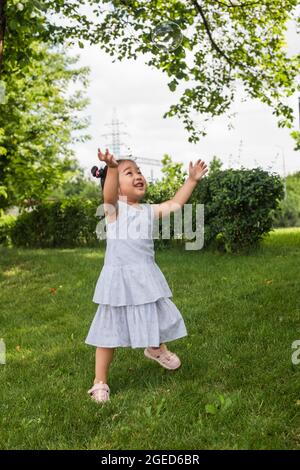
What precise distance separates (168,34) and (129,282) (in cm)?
496

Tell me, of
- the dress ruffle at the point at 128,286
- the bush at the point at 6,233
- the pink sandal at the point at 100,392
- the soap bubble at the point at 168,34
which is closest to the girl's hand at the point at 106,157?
the dress ruffle at the point at 128,286

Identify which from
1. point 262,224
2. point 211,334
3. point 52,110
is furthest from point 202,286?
point 52,110

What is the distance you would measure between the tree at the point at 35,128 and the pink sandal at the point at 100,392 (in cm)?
647

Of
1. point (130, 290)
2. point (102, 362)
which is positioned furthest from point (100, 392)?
point (130, 290)

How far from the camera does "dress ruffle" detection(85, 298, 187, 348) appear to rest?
4.15 metres

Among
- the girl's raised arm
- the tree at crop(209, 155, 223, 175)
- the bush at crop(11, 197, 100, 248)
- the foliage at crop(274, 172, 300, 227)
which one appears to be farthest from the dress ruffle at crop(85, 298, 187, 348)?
the foliage at crop(274, 172, 300, 227)

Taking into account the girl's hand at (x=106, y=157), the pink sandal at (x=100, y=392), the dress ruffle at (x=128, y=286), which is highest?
the girl's hand at (x=106, y=157)

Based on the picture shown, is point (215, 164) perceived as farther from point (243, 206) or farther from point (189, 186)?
point (189, 186)

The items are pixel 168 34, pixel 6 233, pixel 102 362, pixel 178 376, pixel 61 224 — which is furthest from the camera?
pixel 6 233

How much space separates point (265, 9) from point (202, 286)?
7.93 meters

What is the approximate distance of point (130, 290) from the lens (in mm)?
4188

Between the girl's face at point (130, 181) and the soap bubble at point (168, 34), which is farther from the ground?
the soap bubble at point (168, 34)
